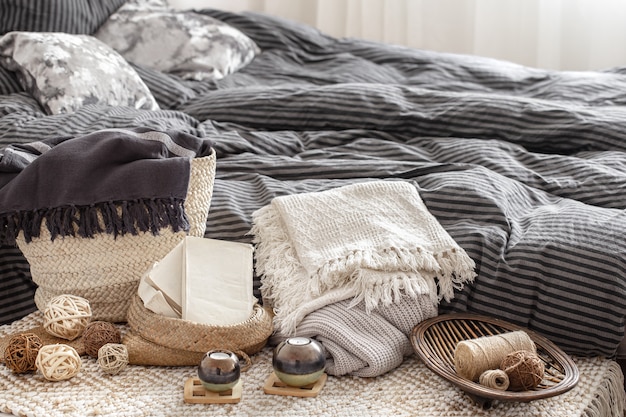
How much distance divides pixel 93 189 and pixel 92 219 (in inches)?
1.7

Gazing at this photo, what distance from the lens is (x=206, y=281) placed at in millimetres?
1180

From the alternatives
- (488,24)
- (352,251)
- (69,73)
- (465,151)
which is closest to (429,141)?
(465,151)

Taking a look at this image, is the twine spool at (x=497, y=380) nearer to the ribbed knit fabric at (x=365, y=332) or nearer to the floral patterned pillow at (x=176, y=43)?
the ribbed knit fabric at (x=365, y=332)

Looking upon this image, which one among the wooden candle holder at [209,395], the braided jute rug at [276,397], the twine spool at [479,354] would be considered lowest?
the braided jute rug at [276,397]

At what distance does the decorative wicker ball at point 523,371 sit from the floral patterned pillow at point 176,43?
1477 mm

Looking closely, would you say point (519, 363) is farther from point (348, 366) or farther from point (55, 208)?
point (55, 208)

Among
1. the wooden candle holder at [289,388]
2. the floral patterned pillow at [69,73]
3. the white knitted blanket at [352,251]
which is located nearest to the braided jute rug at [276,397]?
the wooden candle holder at [289,388]

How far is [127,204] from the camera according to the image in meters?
1.19

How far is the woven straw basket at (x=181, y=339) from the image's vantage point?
1.11 meters

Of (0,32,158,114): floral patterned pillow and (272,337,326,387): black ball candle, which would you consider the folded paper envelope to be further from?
(0,32,158,114): floral patterned pillow

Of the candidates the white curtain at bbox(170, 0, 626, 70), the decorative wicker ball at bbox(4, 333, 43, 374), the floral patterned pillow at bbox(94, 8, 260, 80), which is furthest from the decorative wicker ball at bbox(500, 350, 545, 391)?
the white curtain at bbox(170, 0, 626, 70)

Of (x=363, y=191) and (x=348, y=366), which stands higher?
(x=363, y=191)

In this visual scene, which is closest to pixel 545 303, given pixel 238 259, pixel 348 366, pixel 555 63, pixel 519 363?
pixel 519 363

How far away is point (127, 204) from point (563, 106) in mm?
1014
